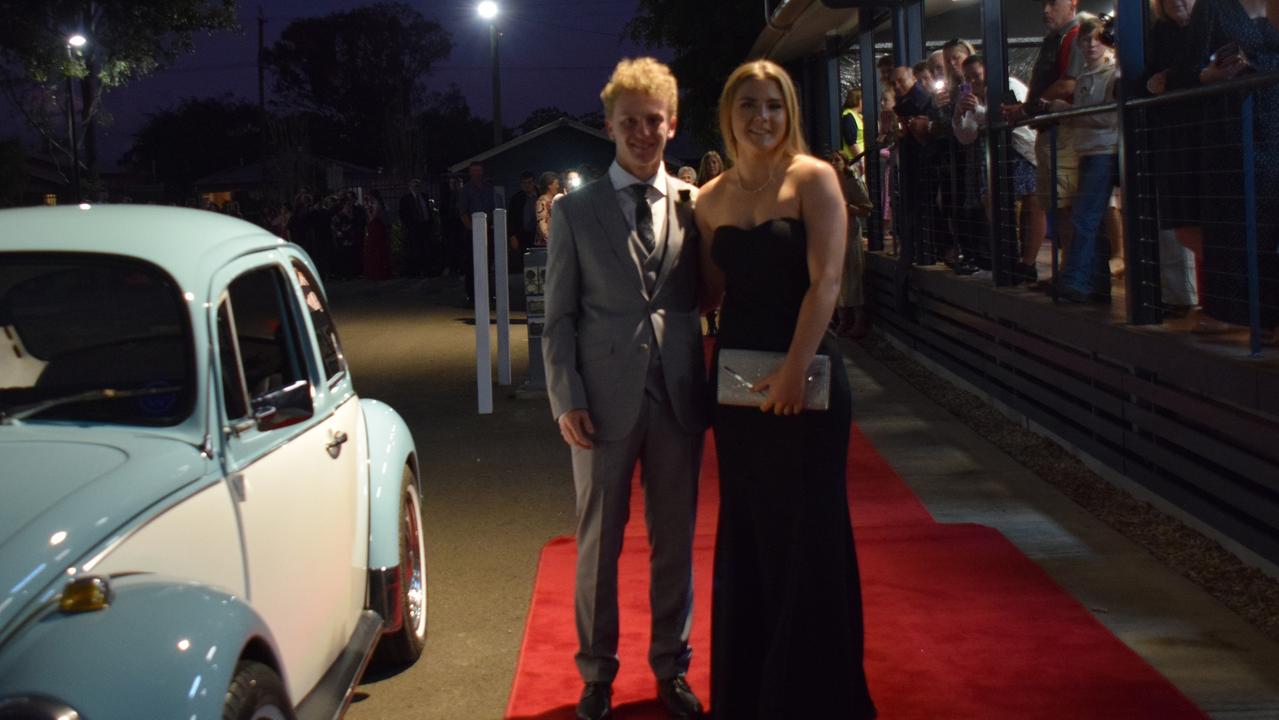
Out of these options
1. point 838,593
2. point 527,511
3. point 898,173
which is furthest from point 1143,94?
point 898,173

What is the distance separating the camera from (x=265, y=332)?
4582mm

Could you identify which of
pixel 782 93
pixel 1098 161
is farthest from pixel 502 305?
pixel 782 93

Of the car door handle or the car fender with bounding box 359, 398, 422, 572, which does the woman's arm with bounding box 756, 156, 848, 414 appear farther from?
the car fender with bounding box 359, 398, 422, 572

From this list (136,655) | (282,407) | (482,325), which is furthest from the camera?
(482,325)

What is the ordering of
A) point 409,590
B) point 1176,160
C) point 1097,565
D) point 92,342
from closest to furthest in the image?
point 92,342, point 409,590, point 1097,565, point 1176,160

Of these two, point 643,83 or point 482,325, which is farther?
point 482,325

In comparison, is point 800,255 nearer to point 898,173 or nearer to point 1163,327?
point 1163,327

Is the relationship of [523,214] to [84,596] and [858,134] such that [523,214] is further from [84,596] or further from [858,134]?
[84,596]

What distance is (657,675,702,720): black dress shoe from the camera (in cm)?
467

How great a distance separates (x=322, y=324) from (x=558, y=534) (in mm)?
2751

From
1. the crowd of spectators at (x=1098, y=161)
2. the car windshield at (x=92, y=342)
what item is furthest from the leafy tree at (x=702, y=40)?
the car windshield at (x=92, y=342)

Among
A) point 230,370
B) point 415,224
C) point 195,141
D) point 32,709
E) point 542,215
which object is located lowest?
point 32,709

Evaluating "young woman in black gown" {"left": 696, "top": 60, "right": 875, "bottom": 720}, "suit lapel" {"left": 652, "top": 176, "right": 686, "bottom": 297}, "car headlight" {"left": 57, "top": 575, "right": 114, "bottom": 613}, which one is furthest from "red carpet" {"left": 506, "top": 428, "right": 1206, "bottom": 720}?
"car headlight" {"left": 57, "top": 575, "right": 114, "bottom": 613}

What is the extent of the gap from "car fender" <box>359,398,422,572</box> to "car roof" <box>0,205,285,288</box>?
42.7 inches
